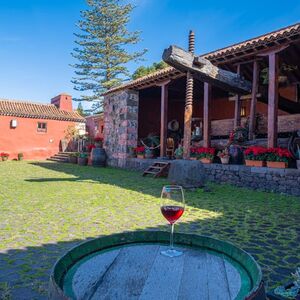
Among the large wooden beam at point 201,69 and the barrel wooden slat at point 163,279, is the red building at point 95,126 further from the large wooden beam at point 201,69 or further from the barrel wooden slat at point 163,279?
the barrel wooden slat at point 163,279

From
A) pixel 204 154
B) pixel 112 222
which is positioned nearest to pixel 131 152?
pixel 204 154

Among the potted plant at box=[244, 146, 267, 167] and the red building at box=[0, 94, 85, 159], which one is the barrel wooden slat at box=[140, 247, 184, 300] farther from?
the red building at box=[0, 94, 85, 159]

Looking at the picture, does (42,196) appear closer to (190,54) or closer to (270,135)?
(190,54)

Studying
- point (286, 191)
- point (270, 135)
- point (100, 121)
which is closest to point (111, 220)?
point (286, 191)

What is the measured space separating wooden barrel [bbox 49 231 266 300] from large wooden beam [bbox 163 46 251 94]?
5375 mm

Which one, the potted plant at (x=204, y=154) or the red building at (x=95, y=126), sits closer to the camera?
the potted plant at (x=204, y=154)

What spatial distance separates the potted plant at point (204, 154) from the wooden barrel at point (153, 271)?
8351mm

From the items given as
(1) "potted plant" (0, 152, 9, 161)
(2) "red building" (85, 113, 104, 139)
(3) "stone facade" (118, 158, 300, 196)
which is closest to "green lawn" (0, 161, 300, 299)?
(3) "stone facade" (118, 158, 300, 196)

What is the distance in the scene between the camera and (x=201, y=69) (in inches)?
273

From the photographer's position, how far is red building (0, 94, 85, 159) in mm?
20547

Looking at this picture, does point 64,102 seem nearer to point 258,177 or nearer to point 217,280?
point 258,177

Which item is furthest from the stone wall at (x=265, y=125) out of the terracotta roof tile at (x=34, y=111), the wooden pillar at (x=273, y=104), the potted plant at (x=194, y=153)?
the terracotta roof tile at (x=34, y=111)

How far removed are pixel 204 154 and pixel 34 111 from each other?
56.1ft

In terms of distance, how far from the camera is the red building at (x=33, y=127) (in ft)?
67.4
